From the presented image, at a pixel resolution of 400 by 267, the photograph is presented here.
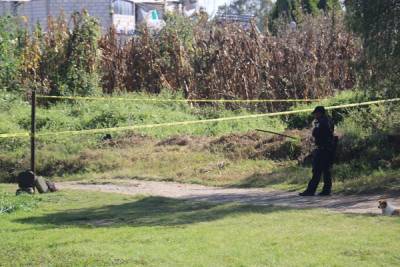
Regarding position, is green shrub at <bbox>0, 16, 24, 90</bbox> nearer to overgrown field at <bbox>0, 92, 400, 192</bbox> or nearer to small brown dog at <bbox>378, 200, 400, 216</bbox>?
overgrown field at <bbox>0, 92, 400, 192</bbox>

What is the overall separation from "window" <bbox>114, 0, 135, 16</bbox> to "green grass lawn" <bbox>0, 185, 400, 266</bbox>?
181ft

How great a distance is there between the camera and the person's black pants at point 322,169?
13891 millimetres

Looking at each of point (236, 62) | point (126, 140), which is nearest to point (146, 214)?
point (126, 140)

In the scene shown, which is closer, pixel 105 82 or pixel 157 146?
pixel 157 146

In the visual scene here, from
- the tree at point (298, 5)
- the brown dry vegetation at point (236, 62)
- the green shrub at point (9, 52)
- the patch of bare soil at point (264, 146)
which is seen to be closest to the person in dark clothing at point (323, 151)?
the patch of bare soil at point (264, 146)

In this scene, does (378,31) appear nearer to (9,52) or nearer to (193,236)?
(193,236)

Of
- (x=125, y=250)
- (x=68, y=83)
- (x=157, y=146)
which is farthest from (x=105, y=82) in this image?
(x=125, y=250)

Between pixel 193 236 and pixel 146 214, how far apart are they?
97.5 inches

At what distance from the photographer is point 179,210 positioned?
12.9 meters

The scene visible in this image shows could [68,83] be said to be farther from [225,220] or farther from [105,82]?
[225,220]

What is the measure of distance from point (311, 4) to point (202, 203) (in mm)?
33454

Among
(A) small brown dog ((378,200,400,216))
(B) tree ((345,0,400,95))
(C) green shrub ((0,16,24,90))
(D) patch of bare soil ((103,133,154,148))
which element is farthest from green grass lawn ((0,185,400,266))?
(D) patch of bare soil ((103,133,154,148))

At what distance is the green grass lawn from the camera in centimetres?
890

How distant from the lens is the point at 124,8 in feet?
228
